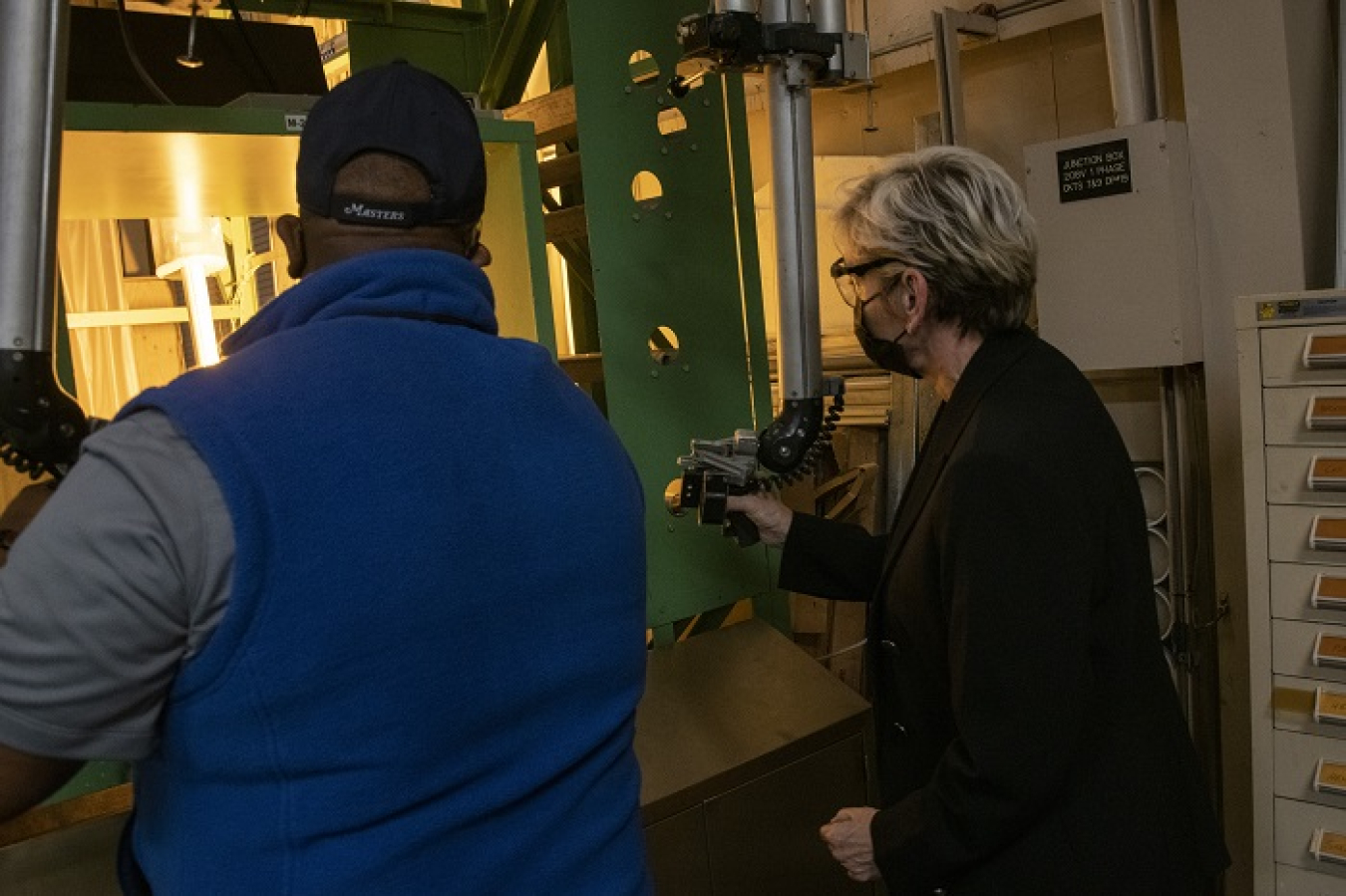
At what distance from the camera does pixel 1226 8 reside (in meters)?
2.28

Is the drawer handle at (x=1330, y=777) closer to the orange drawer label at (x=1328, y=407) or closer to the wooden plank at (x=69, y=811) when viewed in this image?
the orange drawer label at (x=1328, y=407)

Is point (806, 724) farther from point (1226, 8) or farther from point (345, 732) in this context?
point (1226, 8)

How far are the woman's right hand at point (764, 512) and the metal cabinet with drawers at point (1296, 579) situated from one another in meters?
0.83

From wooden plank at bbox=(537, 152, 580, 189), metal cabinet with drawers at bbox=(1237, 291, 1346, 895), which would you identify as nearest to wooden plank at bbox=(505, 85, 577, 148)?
wooden plank at bbox=(537, 152, 580, 189)

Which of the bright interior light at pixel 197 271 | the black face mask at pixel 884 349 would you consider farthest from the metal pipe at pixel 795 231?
the bright interior light at pixel 197 271

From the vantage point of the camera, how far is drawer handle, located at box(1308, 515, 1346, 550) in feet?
6.23

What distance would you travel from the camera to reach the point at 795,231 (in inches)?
69.2

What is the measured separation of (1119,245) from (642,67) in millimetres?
1073

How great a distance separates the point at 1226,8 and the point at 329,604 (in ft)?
7.28

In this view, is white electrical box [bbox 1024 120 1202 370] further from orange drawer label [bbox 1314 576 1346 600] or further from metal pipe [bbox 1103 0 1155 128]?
orange drawer label [bbox 1314 576 1346 600]

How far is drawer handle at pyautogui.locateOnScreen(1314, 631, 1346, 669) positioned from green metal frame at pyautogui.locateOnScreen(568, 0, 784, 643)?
926mm

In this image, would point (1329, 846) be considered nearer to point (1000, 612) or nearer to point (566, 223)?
point (1000, 612)

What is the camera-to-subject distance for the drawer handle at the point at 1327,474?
6.22 feet

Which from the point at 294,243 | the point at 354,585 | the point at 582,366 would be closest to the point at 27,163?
the point at 294,243
